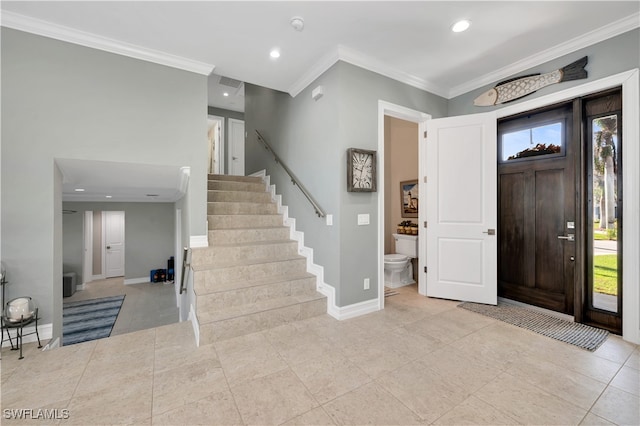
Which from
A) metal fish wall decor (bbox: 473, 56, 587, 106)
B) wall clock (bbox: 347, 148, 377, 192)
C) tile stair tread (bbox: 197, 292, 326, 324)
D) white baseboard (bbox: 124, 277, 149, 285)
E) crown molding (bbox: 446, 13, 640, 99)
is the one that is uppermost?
crown molding (bbox: 446, 13, 640, 99)

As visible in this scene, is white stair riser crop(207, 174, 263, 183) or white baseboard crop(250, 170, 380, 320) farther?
white stair riser crop(207, 174, 263, 183)

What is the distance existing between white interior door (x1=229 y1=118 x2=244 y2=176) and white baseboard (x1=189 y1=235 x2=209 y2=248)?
4.03 metres

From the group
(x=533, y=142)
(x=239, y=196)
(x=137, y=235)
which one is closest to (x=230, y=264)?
(x=239, y=196)

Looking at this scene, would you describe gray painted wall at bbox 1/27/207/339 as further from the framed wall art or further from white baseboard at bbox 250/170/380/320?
the framed wall art

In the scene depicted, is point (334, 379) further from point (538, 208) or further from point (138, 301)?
point (138, 301)

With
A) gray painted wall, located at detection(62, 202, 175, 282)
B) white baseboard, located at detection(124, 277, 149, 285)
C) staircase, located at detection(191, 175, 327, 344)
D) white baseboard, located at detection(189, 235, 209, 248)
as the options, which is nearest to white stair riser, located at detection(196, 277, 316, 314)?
staircase, located at detection(191, 175, 327, 344)

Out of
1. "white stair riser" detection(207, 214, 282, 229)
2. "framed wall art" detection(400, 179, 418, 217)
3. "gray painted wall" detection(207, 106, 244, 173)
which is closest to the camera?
"white stair riser" detection(207, 214, 282, 229)

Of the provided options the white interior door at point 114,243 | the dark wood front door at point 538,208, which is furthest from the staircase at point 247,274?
the white interior door at point 114,243

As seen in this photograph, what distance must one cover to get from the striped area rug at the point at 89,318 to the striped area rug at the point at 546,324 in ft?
19.8

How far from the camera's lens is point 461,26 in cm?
256

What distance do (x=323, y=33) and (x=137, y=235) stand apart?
290 inches

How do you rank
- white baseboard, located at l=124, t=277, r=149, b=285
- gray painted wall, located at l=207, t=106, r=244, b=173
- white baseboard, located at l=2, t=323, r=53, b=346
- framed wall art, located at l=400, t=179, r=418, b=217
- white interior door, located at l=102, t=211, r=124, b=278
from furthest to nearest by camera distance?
white interior door, located at l=102, t=211, r=124, b=278, white baseboard, located at l=124, t=277, r=149, b=285, gray painted wall, located at l=207, t=106, r=244, b=173, framed wall art, located at l=400, t=179, r=418, b=217, white baseboard, located at l=2, t=323, r=53, b=346

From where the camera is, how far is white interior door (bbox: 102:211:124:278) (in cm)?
823

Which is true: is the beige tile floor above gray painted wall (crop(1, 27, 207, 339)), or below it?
below
